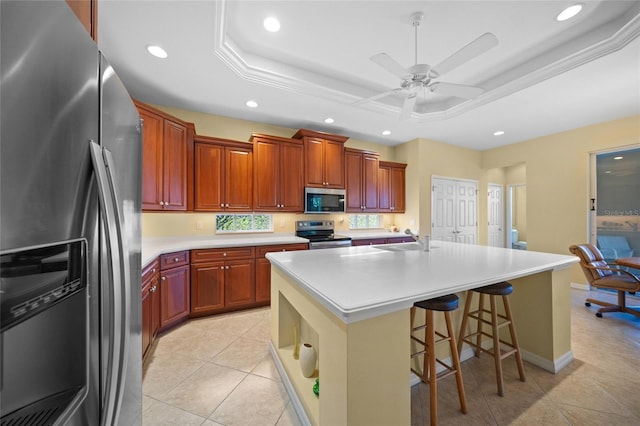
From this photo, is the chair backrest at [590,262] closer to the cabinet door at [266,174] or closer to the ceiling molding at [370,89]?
the ceiling molding at [370,89]

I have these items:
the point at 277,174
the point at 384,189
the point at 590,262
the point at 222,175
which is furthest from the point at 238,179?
the point at 590,262

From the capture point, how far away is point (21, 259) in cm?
45

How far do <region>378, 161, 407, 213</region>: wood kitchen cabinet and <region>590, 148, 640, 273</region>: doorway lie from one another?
10.1 feet

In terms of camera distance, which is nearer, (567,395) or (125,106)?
(125,106)

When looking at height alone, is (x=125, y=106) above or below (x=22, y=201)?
above

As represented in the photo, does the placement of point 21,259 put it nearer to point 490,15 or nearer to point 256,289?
point 256,289

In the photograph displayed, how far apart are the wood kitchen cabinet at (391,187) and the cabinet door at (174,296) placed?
11.5 feet

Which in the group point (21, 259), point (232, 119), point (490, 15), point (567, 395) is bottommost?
point (567, 395)

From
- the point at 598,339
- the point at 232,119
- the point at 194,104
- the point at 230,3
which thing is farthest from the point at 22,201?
the point at 598,339

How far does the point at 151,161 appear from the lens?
2639 mm

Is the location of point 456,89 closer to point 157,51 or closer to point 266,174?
point 266,174

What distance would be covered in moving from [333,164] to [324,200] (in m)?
0.64

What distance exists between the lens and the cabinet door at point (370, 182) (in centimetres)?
466

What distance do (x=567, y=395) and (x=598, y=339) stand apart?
4.39 ft
